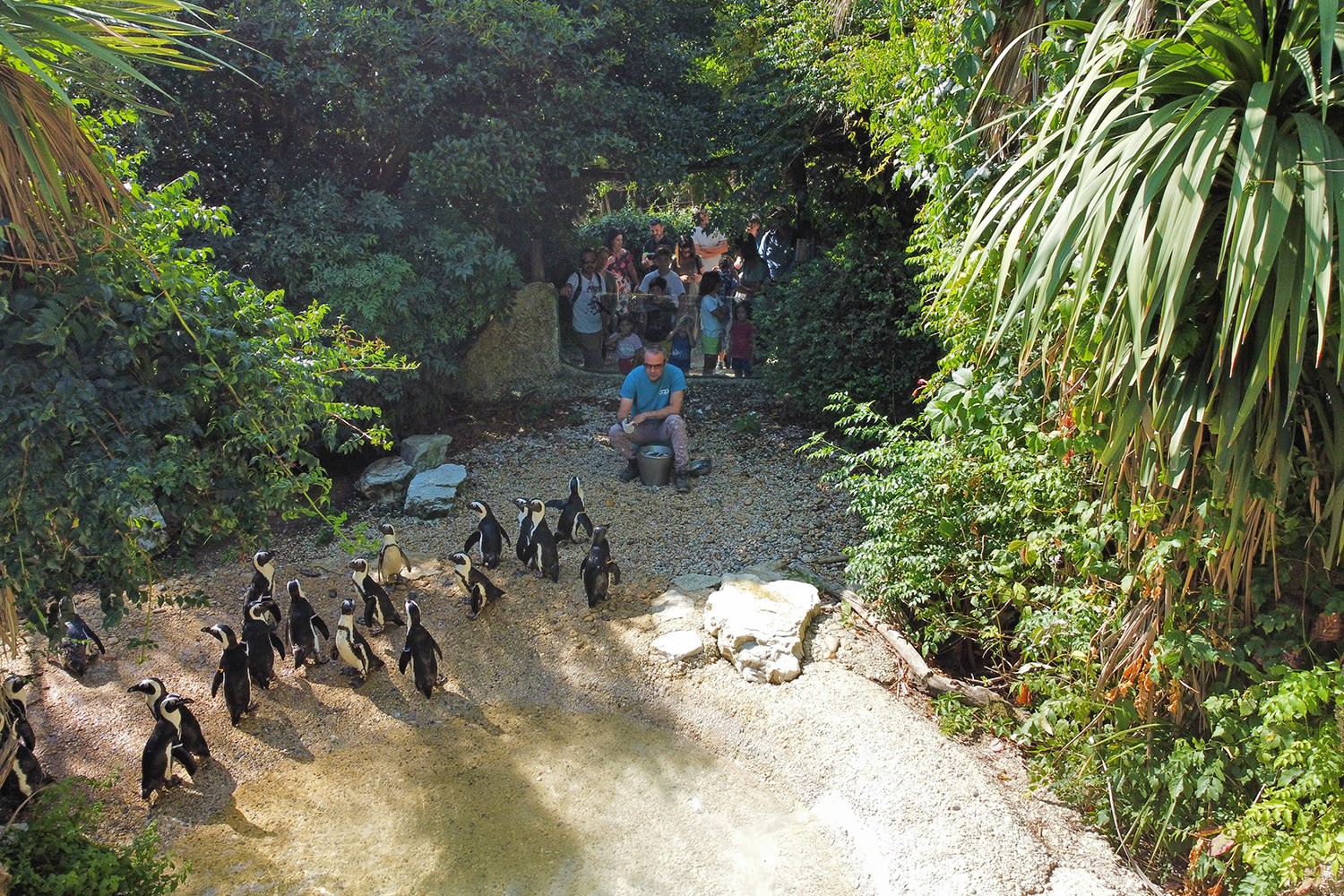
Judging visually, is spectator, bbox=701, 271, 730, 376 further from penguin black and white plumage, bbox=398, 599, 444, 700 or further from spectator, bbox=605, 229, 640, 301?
penguin black and white plumage, bbox=398, 599, 444, 700

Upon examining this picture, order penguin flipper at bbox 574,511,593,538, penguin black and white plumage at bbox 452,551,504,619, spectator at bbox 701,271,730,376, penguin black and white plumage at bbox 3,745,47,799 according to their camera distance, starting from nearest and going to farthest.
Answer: penguin black and white plumage at bbox 3,745,47,799 < penguin black and white plumage at bbox 452,551,504,619 < penguin flipper at bbox 574,511,593,538 < spectator at bbox 701,271,730,376

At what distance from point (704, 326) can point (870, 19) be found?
14.0 feet

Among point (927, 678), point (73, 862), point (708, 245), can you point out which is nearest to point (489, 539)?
point (927, 678)

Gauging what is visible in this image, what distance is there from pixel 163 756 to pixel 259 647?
836mm

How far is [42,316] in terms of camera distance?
2.93 meters

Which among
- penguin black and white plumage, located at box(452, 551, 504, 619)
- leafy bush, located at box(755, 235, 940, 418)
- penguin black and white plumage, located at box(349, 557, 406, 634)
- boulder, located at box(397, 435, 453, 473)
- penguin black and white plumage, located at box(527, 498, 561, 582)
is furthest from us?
boulder, located at box(397, 435, 453, 473)

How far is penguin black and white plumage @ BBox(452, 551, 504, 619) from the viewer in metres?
5.38

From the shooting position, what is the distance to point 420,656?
4684 mm

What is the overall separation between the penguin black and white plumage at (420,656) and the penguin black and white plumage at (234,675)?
758 millimetres

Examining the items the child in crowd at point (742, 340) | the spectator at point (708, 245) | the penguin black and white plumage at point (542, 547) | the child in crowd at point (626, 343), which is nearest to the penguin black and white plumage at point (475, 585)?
the penguin black and white plumage at point (542, 547)

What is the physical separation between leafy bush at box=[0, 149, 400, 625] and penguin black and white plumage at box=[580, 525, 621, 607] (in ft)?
6.45

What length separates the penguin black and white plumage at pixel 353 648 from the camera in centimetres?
479

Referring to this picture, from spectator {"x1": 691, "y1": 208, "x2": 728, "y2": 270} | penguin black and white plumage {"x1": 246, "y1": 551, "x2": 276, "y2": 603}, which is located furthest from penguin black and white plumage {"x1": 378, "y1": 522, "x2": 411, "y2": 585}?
spectator {"x1": 691, "y1": 208, "x2": 728, "y2": 270}

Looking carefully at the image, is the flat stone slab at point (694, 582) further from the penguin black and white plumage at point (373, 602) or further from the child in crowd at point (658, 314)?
the child in crowd at point (658, 314)
